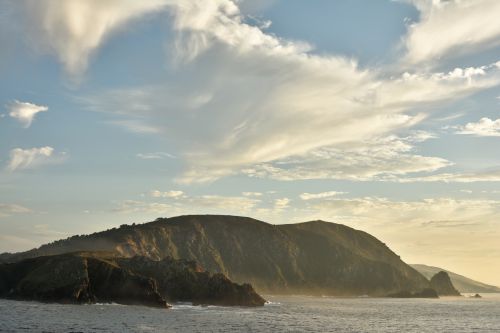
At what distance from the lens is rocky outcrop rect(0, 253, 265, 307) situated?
450 feet

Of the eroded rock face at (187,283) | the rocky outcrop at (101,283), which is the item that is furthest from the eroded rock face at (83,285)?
the eroded rock face at (187,283)

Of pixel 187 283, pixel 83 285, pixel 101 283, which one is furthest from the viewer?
pixel 187 283

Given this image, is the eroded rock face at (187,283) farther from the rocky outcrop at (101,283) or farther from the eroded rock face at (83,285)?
the eroded rock face at (83,285)

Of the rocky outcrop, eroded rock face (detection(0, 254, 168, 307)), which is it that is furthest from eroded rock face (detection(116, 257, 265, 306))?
eroded rock face (detection(0, 254, 168, 307))

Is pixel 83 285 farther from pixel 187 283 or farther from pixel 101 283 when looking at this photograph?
pixel 187 283

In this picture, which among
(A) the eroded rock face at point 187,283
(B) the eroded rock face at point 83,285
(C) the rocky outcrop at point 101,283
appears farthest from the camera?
(A) the eroded rock face at point 187,283

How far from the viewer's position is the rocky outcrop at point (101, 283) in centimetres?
13712

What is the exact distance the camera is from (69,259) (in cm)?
14362

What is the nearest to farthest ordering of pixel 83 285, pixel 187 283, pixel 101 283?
pixel 83 285
pixel 101 283
pixel 187 283

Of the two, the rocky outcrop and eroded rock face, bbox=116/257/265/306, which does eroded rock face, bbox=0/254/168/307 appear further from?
eroded rock face, bbox=116/257/265/306

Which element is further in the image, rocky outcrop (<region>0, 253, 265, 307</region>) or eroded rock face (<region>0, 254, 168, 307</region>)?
rocky outcrop (<region>0, 253, 265, 307</region>)

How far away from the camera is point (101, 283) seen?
143m

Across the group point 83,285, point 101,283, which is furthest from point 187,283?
point 83,285

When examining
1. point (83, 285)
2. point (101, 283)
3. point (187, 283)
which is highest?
point (187, 283)
